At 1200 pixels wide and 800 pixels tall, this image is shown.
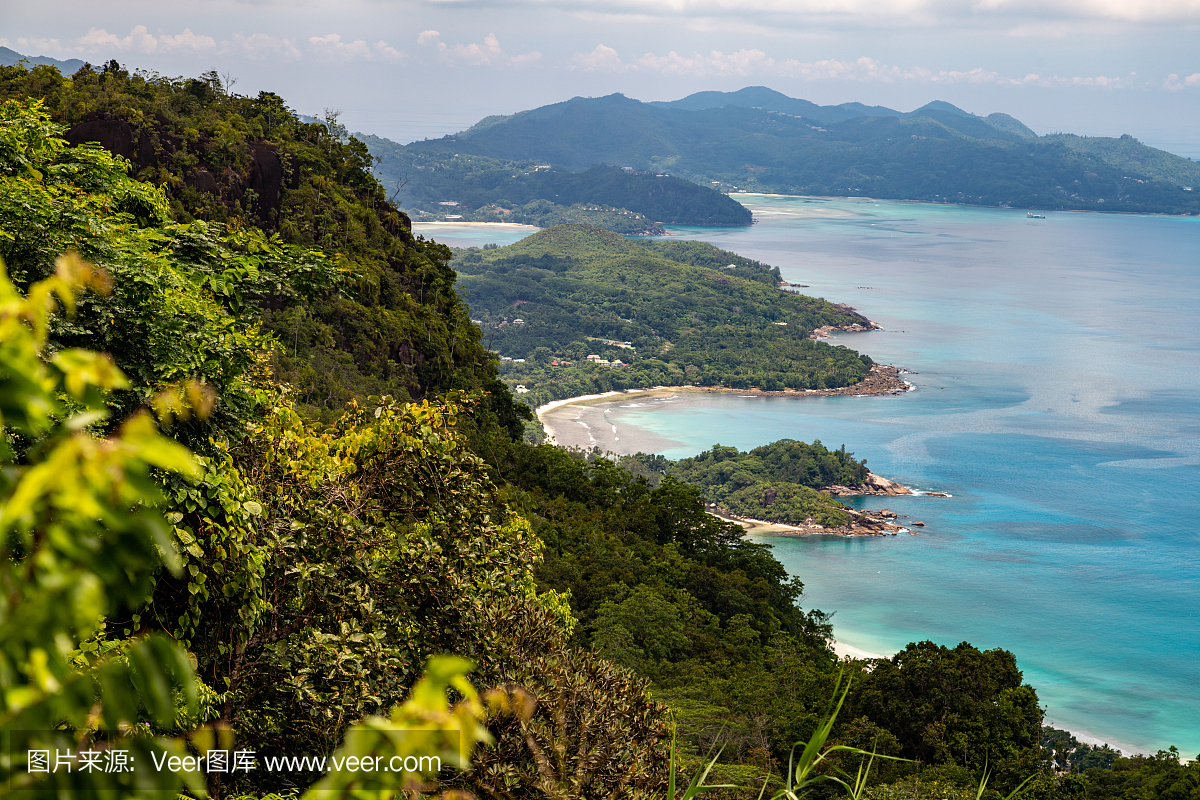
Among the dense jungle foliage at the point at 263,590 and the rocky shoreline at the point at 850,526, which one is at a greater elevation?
the dense jungle foliage at the point at 263,590

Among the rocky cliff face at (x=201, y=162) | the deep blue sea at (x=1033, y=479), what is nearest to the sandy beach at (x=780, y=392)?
the deep blue sea at (x=1033, y=479)

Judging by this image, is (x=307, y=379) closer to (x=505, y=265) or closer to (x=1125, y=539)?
(x=1125, y=539)

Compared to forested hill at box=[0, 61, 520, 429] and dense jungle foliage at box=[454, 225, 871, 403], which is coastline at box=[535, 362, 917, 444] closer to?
dense jungle foliage at box=[454, 225, 871, 403]

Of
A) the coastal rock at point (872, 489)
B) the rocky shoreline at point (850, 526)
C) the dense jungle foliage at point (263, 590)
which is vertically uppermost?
the dense jungle foliage at point (263, 590)

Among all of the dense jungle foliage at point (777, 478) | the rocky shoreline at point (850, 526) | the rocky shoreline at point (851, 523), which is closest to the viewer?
Result: the rocky shoreline at point (850, 526)

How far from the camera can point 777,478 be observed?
6397 cm

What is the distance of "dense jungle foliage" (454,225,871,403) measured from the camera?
95.0 metres

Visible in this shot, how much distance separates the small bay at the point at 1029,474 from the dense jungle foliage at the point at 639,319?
5666 mm

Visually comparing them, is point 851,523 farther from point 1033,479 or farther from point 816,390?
point 816,390

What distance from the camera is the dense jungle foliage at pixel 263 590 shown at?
1.33m

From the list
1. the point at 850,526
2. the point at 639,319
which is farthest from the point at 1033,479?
the point at 639,319

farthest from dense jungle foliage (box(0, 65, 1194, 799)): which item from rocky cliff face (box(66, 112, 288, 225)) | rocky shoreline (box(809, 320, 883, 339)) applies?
rocky shoreline (box(809, 320, 883, 339))

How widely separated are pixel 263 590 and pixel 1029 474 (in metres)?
69.0

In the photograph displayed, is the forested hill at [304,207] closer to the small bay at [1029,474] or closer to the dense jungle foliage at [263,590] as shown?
the dense jungle foliage at [263,590]
